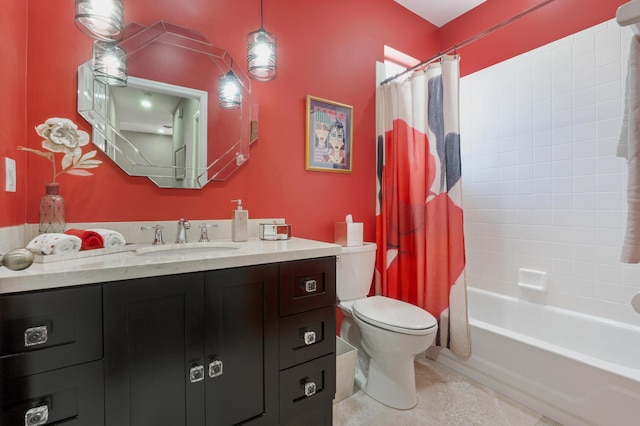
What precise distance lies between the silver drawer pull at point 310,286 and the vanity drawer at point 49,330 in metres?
0.69

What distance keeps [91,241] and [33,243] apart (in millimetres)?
147

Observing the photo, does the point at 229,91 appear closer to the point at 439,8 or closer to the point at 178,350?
the point at 178,350

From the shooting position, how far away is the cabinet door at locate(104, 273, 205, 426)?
2.79 feet

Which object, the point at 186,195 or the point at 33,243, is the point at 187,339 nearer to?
the point at 33,243

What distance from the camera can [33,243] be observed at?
925 millimetres

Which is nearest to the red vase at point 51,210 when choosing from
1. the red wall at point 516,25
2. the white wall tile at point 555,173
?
the white wall tile at point 555,173

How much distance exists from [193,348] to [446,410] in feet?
4.57

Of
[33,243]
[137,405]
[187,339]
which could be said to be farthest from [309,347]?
[33,243]

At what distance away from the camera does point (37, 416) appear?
76cm

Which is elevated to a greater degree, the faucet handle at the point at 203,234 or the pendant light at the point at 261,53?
the pendant light at the point at 261,53

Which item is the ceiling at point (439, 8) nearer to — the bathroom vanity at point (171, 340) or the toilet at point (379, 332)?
the toilet at point (379, 332)

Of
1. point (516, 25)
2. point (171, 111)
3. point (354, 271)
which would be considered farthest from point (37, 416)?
point (516, 25)

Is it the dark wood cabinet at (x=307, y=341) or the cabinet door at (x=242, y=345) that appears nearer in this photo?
the cabinet door at (x=242, y=345)

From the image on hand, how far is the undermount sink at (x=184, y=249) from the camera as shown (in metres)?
1.21
